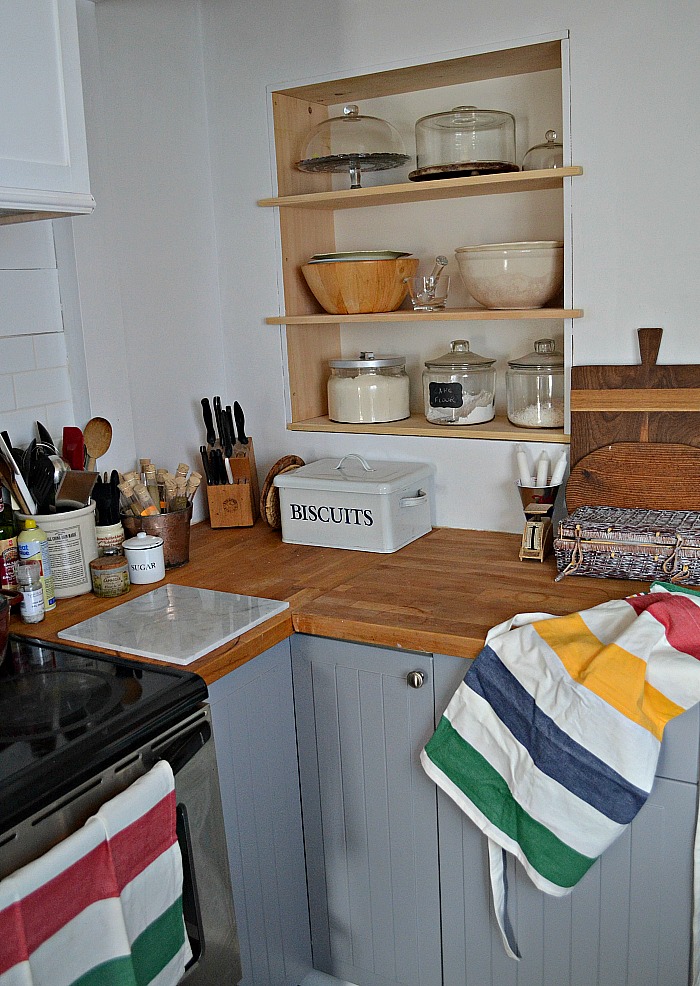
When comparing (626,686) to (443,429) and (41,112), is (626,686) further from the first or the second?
(41,112)

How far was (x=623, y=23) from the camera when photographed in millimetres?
2033

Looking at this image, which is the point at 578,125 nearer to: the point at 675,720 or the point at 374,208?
the point at 374,208

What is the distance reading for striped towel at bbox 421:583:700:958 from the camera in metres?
1.54

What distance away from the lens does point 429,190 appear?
2.32 meters

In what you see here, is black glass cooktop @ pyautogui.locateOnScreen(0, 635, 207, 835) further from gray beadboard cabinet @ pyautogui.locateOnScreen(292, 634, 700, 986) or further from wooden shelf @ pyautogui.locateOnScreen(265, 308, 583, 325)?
wooden shelf @ pyautogui.locateOnScreen(265, 308, 583, 325)

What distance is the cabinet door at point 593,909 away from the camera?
160 cm

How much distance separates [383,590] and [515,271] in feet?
2.66

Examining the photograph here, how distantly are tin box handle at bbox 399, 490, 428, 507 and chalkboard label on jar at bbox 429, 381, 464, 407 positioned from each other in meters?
0.23

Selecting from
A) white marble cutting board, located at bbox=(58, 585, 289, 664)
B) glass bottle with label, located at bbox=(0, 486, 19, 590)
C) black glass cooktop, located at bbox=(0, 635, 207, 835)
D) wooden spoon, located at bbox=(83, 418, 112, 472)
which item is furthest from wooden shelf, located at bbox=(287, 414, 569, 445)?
black glass cooktop, located at bbox=(0, 635, 207, 835)

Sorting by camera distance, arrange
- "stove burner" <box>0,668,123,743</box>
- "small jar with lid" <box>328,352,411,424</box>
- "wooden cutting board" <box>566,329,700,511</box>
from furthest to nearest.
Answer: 1. "small jar with lid" <box>328,352,411,424</box>
2. "wooden cutting board" <box>566,329,700,511</box>
3. "stove burner" <box>0,668,123,743</box>

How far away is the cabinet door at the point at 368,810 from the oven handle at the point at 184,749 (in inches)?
Result: 14.6

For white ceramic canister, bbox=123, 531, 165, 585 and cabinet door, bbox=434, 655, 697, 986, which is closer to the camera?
cabinet door, bbox=434, 655, 697, 986

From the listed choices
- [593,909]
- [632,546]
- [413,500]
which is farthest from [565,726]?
[413,500]

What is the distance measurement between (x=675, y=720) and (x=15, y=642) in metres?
1.20
